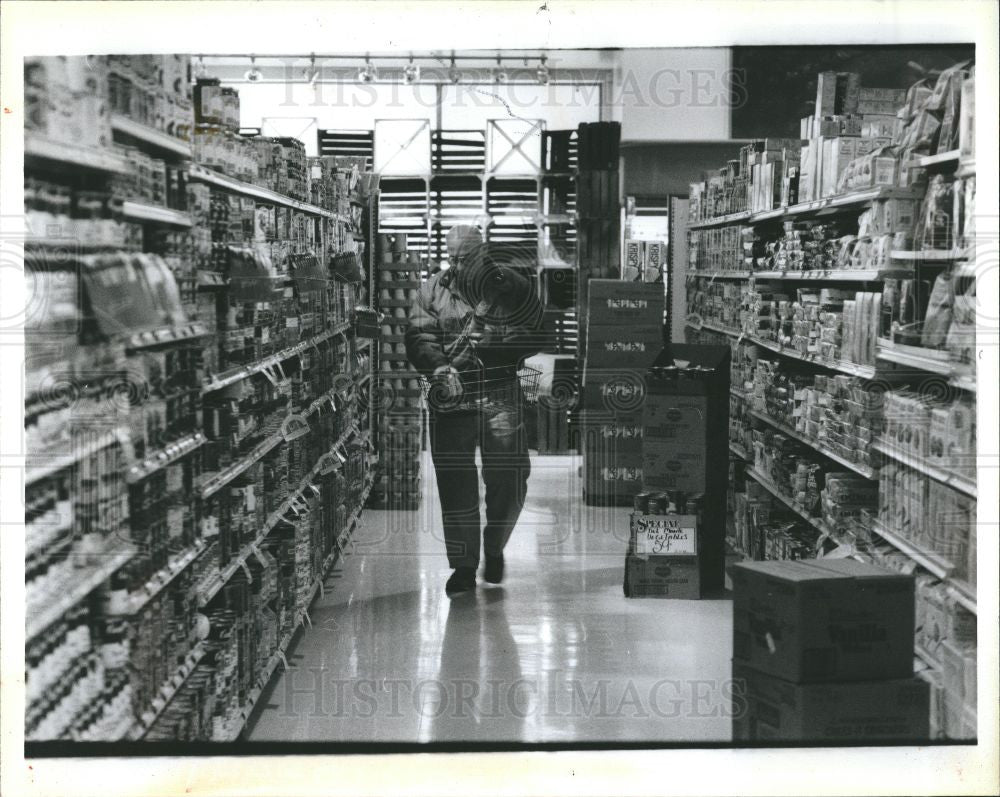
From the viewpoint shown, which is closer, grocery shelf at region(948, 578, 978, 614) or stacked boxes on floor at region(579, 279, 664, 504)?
grocery shelf at region(948, 578, 978, 614)

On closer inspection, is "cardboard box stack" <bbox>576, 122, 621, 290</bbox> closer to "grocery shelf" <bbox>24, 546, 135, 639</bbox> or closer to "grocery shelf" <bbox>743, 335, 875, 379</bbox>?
"grocery shelf" <bbox>743, 335, 875, 379</bbox>

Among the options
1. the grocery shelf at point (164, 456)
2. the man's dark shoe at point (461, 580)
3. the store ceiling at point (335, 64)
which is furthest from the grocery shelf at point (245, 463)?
the store ceiling at point (335, 64)

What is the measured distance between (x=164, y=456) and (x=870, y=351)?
110 inches

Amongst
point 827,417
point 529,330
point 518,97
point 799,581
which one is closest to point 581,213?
point 518,97

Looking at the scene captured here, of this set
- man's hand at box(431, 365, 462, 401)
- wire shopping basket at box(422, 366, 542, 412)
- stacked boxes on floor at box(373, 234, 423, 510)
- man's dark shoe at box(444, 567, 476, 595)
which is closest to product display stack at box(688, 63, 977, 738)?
wire shopping basket at box(422, 366, 542, 412)

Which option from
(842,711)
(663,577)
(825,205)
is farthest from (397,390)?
(842,711)

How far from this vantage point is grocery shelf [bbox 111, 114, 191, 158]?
9.07ft

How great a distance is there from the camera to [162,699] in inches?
122

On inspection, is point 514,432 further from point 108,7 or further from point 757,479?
point 108,7

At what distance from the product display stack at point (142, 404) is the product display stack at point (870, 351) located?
223 cm

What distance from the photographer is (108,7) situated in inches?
128

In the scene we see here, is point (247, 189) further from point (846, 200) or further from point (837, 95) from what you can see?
point (837, 95)

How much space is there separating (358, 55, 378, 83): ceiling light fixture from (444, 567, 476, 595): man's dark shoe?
240 cm

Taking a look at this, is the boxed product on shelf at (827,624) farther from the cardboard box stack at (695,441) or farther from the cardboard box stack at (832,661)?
the cardboard box stack at (695,441)
